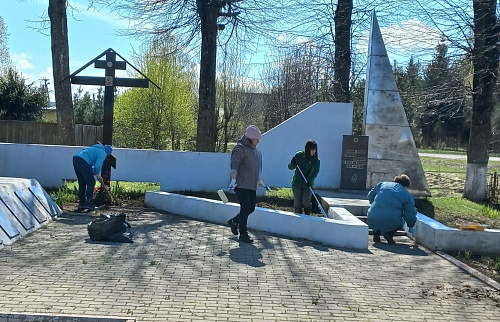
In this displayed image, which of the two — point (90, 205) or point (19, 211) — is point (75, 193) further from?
point (19, 211)

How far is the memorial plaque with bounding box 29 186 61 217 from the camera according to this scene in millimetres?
9502

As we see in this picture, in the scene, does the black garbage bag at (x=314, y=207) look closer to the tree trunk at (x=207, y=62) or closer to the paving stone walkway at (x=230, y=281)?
the paving stone walkway at (x=230, y=281)

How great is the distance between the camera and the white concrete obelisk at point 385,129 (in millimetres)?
13500

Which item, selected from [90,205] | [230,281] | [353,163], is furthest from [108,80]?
[230,281]

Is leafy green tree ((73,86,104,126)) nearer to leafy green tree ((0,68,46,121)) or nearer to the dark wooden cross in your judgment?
leafy green tree ((0,68,46,121))

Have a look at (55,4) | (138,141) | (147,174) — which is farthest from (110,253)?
(138,141)

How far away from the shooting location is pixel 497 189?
14.3 m

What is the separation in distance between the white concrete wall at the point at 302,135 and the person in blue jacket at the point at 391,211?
15.8 feet

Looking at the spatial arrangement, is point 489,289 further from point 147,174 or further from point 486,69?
point 147,174

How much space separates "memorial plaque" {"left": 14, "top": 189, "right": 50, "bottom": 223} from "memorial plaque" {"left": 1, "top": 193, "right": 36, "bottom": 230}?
14 cm

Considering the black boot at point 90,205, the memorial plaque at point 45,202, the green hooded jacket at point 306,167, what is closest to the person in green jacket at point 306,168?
the green hooded jacket at point 306,167

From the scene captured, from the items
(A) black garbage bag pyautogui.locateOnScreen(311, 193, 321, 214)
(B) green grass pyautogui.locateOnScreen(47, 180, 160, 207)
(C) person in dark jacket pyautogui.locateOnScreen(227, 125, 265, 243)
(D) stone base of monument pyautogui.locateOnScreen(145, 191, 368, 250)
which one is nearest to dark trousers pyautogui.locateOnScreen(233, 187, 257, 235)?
(C) person in dark jacket pyautogui.locateOnScreen(227, 125, 265, 243)

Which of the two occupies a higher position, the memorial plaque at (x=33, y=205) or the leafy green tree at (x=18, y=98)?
the leafy green tree at (x=18, y=98)

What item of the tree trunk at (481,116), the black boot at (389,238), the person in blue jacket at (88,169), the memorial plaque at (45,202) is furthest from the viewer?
the tree trunk at (481,116)
